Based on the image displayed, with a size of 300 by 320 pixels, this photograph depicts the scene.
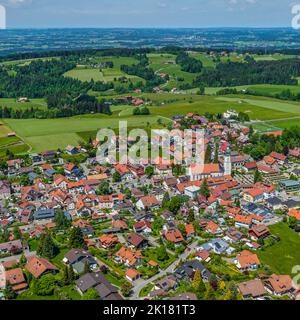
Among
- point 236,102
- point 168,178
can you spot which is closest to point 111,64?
point 236,102

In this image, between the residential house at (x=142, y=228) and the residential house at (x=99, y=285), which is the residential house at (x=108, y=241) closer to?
the residential house at (x=142, y=228)

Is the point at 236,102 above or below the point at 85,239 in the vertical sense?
above

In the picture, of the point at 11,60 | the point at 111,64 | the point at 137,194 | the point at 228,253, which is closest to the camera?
the point at 228,253

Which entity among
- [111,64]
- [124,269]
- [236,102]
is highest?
[111,64]

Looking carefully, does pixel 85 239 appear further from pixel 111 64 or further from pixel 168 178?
pixel 111 64

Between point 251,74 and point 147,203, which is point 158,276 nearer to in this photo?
point 147,203

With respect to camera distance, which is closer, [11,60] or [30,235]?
[30,235]

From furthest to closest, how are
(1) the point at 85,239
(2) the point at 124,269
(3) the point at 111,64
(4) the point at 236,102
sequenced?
(3) the point at 111,64 < (4) the point at 236,102 < (1) the point at 85,239 < (2) the point at 124,269

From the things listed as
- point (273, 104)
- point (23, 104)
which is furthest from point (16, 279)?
point (273, 104)
